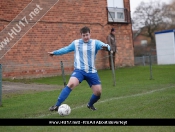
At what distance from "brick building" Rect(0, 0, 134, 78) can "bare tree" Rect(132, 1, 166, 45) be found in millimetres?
25195

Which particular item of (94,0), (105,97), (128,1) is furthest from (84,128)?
(128,1)

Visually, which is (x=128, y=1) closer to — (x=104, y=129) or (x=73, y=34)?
(x=73, y=34)

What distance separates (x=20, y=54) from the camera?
764 inches

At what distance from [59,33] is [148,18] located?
100 feet

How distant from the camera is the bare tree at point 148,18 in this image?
49.7 meters

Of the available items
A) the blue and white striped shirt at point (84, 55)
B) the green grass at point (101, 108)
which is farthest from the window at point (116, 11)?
the blue and white striped shirt at point (84, 55)

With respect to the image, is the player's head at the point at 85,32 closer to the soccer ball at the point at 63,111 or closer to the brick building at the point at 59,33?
the soccer ball at the point at 63,111

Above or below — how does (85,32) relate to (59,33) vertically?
below

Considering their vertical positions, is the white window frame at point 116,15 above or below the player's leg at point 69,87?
above

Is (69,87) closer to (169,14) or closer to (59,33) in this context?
(59,33)

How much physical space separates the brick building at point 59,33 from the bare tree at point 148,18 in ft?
82.7

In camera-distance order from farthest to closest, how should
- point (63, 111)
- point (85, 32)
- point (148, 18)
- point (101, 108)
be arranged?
point (148, 18)
point (101, 108)
point (85, 32)
point (63, 111)

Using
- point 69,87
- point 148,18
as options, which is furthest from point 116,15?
point 148,18

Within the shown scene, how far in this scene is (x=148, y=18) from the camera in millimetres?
49719
